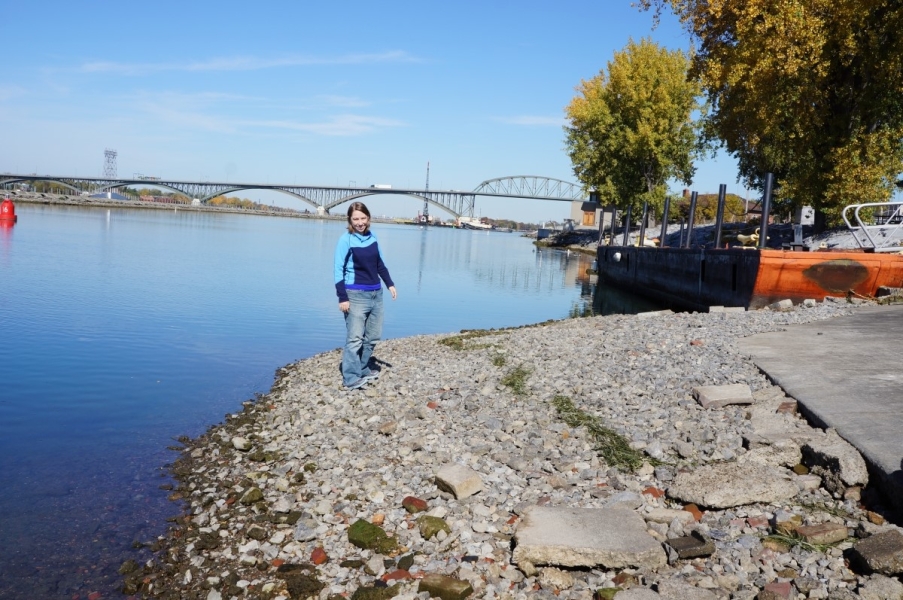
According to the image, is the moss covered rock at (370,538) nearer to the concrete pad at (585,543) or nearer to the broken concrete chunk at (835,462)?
the concrete pad at (585,543)

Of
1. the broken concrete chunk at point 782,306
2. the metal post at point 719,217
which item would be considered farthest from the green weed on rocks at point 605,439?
the metal post at point 719,217

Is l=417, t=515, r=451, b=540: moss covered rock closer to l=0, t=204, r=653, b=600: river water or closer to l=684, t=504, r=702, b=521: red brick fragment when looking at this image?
l=684, t=504, r=702, b=521: red brick fragment

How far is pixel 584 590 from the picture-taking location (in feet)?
15.3

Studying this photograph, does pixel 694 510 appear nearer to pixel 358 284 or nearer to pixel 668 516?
pixel 668 516

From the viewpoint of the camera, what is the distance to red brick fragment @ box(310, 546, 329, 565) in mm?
5399

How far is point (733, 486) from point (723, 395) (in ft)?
7.18

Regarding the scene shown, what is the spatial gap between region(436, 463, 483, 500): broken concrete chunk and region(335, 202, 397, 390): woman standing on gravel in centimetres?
374

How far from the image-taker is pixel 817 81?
73.8 feet

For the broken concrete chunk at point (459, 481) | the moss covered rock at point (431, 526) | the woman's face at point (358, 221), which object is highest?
the woman's face at point (358, 221)

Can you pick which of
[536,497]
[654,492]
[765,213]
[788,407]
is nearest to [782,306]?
[765,213]

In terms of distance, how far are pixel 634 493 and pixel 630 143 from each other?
150ft

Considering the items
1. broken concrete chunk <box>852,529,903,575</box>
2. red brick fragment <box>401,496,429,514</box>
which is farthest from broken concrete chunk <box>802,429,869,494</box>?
red brick fragment <box>401,496,429,514</box>

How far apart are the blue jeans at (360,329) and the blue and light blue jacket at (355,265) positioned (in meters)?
0.13

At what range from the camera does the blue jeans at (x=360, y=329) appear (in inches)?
388
